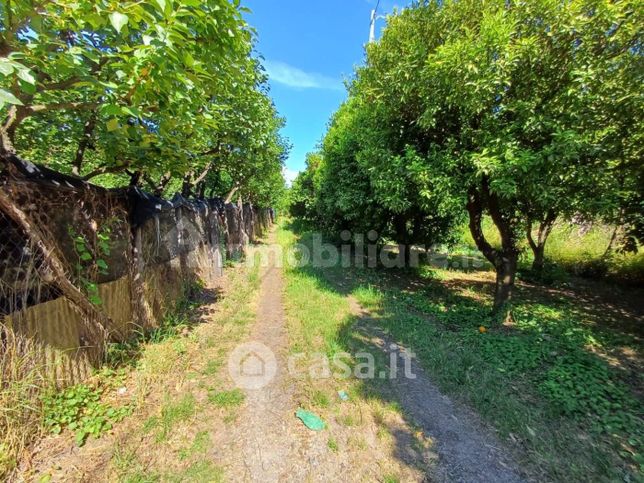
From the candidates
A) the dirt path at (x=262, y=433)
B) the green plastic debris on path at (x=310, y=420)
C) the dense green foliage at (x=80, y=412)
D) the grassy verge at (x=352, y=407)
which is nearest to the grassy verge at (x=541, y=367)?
the grassy verge at (x=352, y=407)

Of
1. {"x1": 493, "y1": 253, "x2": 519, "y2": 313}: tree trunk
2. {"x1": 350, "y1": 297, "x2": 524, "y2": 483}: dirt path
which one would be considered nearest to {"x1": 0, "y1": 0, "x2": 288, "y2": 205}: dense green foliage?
{"x1": 350, "y1": 297, "x2": 524, "y2": 483}: dirt path

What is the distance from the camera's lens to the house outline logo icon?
3.20m

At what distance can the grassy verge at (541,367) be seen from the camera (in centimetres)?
237

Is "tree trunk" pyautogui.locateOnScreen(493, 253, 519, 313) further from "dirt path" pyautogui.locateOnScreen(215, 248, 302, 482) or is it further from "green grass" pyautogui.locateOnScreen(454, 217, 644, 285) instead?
"dirt path" pyautogui.locateOnScreen(215, 248, 302, 482)

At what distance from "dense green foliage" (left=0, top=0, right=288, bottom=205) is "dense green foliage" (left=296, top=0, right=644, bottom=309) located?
2.90 meters

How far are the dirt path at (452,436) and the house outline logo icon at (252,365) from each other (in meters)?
1.55

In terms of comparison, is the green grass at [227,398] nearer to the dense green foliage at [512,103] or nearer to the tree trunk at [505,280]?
the dense green foliage at [512,103]

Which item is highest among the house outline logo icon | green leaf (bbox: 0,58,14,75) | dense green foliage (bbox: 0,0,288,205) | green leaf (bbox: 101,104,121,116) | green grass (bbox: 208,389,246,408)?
dense green foliage (bbox: 0,0,288,205)

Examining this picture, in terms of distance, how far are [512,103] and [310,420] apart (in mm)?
4869

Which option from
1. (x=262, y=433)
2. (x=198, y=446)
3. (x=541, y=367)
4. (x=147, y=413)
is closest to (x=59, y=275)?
(x=147, y=413)

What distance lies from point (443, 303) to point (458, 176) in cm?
331

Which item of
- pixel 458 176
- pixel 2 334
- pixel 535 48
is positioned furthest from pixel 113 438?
pixel 535 48

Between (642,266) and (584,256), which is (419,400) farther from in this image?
(584,256)

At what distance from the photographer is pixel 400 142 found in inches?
209
